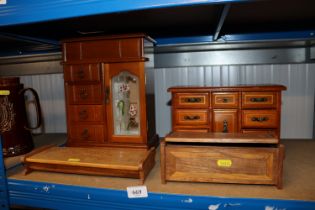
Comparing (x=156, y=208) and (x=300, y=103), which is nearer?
(x=156, y=208)

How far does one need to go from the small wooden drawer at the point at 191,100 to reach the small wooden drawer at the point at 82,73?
35cm

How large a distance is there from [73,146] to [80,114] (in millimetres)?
151

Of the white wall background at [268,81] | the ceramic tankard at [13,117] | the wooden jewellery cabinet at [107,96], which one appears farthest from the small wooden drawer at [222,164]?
the white wall background at [268,81]

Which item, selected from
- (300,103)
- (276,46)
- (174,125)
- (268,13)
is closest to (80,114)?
(174,125)

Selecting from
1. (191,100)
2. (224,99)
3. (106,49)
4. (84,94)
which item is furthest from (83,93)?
(224,99)

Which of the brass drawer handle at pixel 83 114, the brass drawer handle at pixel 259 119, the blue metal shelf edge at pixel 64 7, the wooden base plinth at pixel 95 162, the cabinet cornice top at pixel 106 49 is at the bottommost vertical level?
the wooden base plinth at pixel 95 162

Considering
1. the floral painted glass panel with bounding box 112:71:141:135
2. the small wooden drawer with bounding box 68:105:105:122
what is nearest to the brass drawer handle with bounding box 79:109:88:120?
the small wooden drawer with bounding box 68:105:105:122

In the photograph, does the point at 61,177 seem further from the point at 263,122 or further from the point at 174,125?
the point at 263,122

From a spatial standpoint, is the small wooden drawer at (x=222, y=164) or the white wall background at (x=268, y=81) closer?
the small wooden drawer at (x=222, y=164)

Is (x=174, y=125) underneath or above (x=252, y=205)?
above

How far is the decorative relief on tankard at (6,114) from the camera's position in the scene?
928 mm

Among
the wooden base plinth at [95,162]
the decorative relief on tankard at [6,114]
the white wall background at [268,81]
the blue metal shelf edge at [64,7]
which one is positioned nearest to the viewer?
the blue metal shelf edge at [64,7]

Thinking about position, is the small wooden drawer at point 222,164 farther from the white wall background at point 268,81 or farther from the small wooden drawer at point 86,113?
the white wall background at point 268,81

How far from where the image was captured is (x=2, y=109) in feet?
3.04
